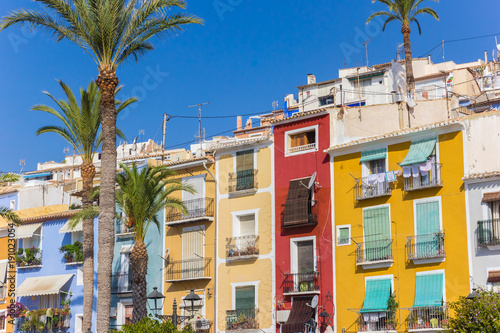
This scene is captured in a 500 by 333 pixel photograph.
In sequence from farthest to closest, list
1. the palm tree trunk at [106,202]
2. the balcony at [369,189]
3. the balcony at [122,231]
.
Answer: the balcony at [122,231], the balcony at [369,189], the palm tree trunk at [106,202]

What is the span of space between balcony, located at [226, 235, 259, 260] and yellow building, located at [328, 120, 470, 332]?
481 centimetres

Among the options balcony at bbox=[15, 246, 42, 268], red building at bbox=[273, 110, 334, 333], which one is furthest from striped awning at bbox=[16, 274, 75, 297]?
red building at bbox=[273, 110, 334, 333]

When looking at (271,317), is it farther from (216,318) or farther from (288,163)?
(288,163)

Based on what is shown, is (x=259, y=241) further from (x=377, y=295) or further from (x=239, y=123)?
(x=239, y=123)

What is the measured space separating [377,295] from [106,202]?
1243 cm

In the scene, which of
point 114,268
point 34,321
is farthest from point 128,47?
point 34,321

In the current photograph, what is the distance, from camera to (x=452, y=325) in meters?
26.5

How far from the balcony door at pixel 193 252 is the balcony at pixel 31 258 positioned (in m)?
11.8

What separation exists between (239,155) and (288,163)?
3376mm

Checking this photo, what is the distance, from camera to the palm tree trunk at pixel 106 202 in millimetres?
28594

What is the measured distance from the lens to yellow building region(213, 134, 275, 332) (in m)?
39.1

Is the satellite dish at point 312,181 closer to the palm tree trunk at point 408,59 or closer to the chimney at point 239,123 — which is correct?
the palm tree trunk at point 408,59

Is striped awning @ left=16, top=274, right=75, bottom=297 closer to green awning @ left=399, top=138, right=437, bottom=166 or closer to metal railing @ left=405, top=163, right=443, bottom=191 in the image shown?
metal railing @ left=405, top=163, right=443, bottom=191

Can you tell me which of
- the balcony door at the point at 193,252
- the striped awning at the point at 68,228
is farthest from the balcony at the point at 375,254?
the striped awning at the point at 68,228
